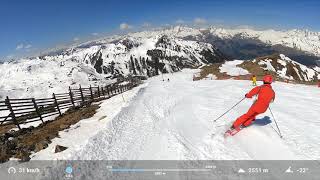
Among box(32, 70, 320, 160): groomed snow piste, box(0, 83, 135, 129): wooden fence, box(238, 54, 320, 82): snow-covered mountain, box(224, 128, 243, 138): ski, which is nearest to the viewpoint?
box(32, 70, 320, 160): groomed snow piste

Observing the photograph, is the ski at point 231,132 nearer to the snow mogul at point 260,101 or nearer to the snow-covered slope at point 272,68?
the snow mogul at point 260,101

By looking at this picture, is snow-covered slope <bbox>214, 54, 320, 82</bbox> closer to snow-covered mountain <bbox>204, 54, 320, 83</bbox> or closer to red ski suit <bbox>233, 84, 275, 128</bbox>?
snow-covered mountain <bbox>204, 54, 320, 83</bbox>

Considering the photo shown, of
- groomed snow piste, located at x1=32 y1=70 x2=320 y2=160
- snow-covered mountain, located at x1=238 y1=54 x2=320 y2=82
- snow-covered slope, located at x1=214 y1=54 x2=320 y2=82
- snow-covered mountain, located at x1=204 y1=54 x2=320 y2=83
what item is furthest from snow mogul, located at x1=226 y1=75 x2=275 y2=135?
snow-covered mountain, located at x1=238 y1=54 x2=320 y2=82

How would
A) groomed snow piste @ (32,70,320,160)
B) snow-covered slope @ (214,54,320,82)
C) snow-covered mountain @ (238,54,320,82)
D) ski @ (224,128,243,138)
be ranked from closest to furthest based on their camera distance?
groomed snow piste @ (32,70,320,160) → ski @ (224,128,243,138) → snow-covered slope @ (214,54,320,82) → snow-covered mountain @ (238,54,320,82)

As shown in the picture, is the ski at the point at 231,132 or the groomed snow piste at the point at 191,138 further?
the ski at the point at 231,132

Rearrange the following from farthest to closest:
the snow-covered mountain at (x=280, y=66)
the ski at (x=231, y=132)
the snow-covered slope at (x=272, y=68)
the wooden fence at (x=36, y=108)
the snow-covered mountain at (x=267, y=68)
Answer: the snow-covered mountain at (x=280, y=66)
the snow-covered slope at (x=272, y=68)
the snow-covered mountain at (x=267, y=68)
the wooden fence at (x=36, y=108)
the ski at (x=231, y=132)

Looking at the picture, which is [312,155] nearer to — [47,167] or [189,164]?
[189,164]

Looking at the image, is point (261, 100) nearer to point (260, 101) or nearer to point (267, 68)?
point (260, 101)

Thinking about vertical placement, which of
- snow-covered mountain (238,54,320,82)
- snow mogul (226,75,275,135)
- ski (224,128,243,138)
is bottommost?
snow-covered mountain (238,54,320,82)

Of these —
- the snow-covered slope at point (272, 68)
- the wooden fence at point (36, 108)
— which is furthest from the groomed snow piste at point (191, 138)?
the snow-covered slope at point (272, 68)

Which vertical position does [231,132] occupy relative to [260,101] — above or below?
below

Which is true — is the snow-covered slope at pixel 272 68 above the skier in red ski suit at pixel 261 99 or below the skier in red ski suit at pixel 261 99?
below

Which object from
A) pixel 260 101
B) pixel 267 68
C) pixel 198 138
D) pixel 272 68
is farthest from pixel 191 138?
pixel 272 68

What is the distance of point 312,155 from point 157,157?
5369 millimetres
